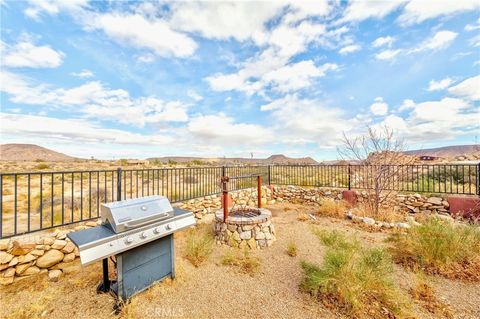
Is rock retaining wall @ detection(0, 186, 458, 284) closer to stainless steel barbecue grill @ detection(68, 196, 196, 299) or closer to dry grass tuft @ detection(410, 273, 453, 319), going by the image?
stainless steel barbecue grill @ detection(68, 196, 196, 299)

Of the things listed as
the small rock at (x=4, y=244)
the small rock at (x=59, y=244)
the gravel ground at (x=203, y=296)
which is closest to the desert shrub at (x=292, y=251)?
the gravel ground at (x=203, y=296)

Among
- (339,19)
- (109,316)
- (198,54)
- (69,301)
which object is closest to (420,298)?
(109,316)

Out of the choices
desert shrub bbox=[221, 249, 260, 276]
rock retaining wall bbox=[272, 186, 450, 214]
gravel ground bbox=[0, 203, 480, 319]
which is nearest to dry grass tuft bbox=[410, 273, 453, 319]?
gravel ground bbox=[0, 203, 480, 319]

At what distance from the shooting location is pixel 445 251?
10.9 feet

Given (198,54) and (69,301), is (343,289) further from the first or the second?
(198,54)

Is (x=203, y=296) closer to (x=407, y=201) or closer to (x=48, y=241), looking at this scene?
(x=48, y=241)

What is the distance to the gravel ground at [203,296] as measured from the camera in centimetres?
246

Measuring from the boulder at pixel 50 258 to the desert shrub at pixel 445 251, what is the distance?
6194mm

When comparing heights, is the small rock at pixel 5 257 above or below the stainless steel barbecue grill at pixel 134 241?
below

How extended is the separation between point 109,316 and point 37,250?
7.21 feet

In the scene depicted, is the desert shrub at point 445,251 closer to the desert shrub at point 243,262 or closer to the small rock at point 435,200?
the desert shrub at point 243,262

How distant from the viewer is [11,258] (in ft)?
10.5

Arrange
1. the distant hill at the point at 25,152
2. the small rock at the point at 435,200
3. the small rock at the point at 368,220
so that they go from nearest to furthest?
the small rock at the point at 368,220 → the small rock at the point at 435,200 → the distant hill at the point at 25,152

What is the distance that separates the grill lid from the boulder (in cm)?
191
